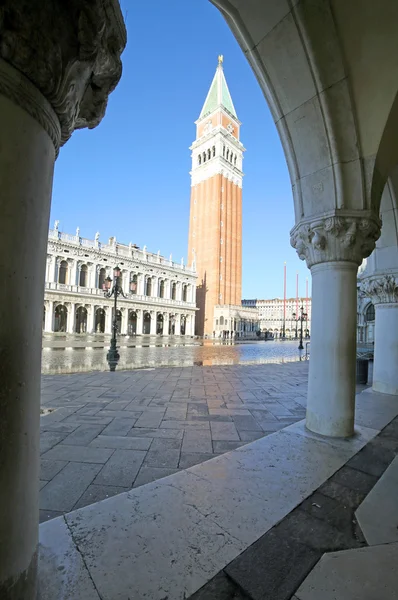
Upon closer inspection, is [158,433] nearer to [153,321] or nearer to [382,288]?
[382,288]

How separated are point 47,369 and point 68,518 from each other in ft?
29.7

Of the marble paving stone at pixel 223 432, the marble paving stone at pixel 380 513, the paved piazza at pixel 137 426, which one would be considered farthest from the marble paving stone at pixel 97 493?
the marble paving stone at pixel 380 513

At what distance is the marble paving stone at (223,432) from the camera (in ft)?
12.6

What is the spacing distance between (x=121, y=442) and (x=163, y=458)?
0.74 metres

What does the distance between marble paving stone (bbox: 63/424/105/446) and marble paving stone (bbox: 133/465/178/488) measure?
3.62ft

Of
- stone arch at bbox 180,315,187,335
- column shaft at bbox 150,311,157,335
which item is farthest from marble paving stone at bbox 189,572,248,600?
stone arch at bbox 180,315,187,335

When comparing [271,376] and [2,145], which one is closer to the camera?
[2,145]

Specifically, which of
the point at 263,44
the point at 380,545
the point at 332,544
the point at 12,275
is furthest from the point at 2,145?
the point at 263,44

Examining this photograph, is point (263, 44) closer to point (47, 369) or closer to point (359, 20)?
point (359, 20)

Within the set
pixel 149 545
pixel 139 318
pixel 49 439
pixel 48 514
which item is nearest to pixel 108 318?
pixel 139 318

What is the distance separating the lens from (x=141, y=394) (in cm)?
645

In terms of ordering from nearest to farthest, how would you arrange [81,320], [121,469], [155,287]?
[121,469]
[81,320]
[155,287]

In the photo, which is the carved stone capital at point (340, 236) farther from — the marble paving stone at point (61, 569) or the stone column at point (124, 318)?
the stone column at point (124, 318)

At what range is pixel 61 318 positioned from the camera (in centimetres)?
4319
